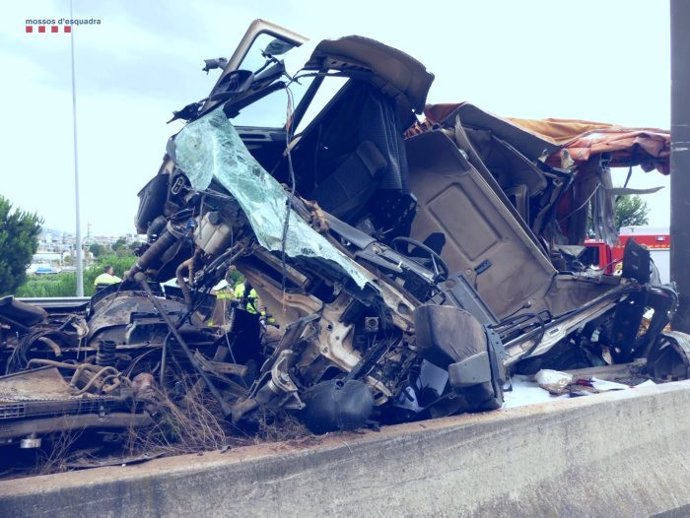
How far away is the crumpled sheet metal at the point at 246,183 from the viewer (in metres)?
3.26

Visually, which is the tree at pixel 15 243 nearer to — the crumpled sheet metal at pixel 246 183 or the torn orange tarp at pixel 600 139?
the torn orange tarp at pixel 600 139

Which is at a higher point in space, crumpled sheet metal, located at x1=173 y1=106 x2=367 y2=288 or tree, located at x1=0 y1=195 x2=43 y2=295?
crumpled sheet metal, located at x1=173 y1=106 x2=367 y2=288

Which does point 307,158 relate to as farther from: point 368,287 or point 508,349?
point 508,349

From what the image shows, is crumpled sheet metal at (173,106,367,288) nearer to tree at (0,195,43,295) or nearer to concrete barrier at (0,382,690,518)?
concrete barrier at (0,382,690,518)

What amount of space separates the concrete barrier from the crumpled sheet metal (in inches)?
33.8

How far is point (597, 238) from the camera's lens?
6.75 metres

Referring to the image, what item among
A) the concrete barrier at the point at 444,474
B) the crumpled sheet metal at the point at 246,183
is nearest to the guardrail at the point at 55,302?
the crumpled sheet metal at the point at 246,183

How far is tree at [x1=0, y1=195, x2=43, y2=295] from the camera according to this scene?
15.9 meters

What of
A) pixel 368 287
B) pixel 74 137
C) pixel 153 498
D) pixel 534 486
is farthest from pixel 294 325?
pixel 74 137

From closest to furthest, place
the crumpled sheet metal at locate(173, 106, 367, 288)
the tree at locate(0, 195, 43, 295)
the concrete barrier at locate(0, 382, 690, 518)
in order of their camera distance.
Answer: the concrete barrier at locate(0, 382, 690, 518)
the crumpled sheet metal at locate(173, 106, 367, 288)
the tree at locate(0, 195, 43, 295)

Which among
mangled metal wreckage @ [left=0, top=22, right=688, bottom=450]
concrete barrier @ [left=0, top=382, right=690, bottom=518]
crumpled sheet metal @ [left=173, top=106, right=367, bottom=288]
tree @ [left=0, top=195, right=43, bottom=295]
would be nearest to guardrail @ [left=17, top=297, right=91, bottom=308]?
mangled metal wreckage @ [left=0, top=22, right=688, bottom=450]

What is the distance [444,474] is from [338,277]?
108cm

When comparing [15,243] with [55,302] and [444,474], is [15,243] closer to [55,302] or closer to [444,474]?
[55,302]

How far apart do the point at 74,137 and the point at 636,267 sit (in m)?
16.8
